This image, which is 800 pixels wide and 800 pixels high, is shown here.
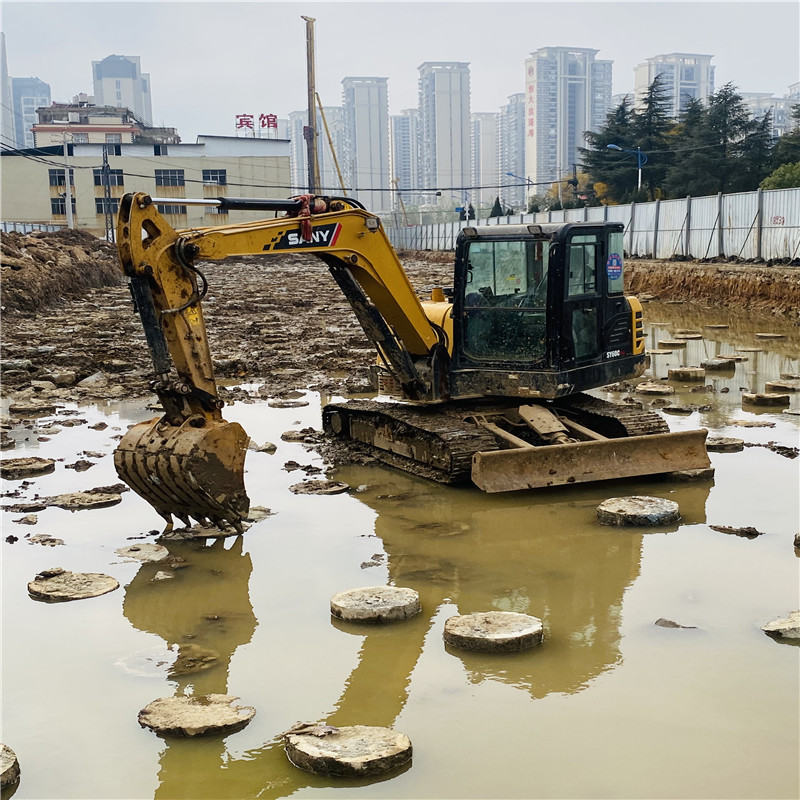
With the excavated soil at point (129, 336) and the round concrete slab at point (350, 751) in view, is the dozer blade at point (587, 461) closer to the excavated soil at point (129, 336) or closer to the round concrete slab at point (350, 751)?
the round concrete slab at point (350, 751)

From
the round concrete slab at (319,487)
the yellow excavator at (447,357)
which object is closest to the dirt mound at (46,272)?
the yellow excavator at (447,357)

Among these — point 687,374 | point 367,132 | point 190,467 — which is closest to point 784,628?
point 190,467

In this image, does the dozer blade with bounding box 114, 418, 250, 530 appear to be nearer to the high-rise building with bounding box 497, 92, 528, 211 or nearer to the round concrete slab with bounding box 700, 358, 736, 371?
the round concrete slab with bounding box 700, 358, 736, 371

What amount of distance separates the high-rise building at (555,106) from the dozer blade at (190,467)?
140899 mm

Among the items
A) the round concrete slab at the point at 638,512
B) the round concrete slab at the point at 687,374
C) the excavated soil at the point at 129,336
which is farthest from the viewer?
the excavated soil at the point at 129,336

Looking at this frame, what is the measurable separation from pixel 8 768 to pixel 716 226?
97.5ft

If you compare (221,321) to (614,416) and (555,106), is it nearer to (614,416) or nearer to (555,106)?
(614,416)

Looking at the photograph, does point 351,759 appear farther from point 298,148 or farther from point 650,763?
point 298,148

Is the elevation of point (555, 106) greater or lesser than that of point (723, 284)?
greater

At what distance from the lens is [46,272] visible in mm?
30672

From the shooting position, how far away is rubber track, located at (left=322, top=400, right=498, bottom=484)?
9102 mm

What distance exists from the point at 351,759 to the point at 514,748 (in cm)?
77

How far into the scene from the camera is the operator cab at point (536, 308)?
9.44 metres

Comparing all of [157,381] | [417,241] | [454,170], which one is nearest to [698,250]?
[157,381]
